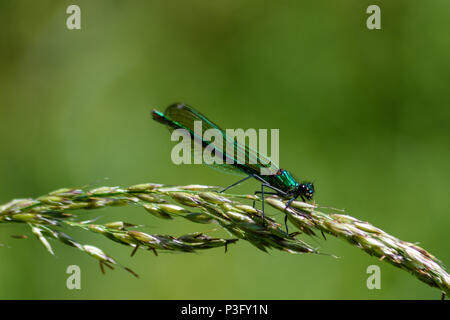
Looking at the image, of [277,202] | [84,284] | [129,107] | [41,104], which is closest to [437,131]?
[277,202]

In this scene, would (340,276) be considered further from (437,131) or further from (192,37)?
(192,37)
